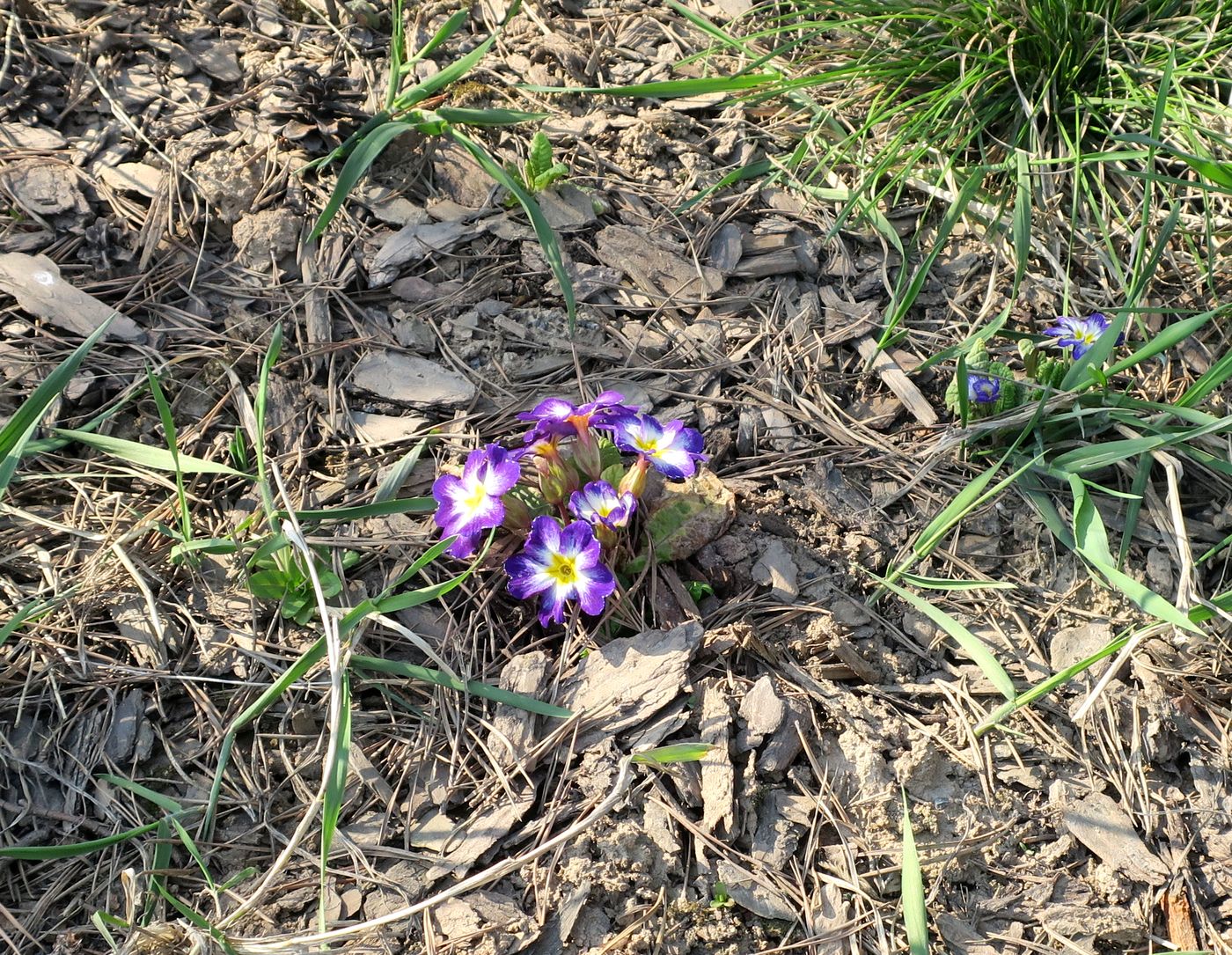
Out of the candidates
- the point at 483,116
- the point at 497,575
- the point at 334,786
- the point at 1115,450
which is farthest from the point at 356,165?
the point at 1115,450

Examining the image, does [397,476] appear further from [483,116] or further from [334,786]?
[483,116]

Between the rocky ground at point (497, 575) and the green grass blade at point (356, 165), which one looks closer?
the rocky ground at point (497, 575)

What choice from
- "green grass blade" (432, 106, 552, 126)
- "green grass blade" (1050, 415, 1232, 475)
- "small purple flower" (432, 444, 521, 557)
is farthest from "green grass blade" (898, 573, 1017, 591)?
"green grass blade" (432, 106, 552, 126)

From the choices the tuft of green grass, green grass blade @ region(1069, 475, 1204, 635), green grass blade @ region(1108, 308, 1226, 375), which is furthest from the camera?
the tuft of green grass

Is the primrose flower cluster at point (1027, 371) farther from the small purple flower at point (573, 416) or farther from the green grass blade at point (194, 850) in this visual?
the green grass blade at point (194, 850)

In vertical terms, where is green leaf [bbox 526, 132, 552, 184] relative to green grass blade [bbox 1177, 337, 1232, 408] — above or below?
below

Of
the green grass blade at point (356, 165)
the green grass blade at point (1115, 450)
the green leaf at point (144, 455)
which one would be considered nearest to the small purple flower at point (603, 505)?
the green leaf at point (144, 455)

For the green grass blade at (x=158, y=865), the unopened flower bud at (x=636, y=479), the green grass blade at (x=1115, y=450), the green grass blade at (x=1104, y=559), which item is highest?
the green grass blade at (x=1115, y=450)

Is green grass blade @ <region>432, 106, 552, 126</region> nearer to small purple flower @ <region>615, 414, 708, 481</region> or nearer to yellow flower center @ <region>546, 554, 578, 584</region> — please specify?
small purple flower @ <region>615, 414, 708, 481</region>
